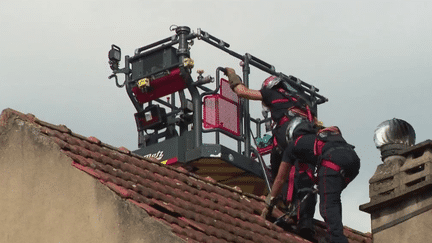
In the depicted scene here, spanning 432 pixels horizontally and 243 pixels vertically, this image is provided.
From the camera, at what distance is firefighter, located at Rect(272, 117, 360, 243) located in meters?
14.0

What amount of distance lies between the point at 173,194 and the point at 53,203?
1547 mm

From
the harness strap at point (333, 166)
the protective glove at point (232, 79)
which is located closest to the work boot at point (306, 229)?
the harness strap at point (333, 166)

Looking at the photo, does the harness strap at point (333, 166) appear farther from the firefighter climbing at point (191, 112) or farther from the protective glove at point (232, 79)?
the firefighter climbing at point (191, 112)

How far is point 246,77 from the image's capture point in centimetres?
2727

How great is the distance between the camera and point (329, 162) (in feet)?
46.9

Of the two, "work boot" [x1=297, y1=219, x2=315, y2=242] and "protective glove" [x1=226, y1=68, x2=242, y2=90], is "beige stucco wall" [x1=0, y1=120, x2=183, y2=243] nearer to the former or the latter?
"work boot" [x1=297, y1=219, x2=315, y2=242]

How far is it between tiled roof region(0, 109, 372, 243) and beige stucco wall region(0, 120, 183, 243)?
114mm

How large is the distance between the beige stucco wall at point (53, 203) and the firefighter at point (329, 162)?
2537mm

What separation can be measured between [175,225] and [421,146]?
3259 millimetres

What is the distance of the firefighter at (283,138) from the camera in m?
14.9

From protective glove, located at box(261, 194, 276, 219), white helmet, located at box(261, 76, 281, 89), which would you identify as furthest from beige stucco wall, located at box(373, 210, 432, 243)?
white helmet, located at box(261, 76, 281, 89)

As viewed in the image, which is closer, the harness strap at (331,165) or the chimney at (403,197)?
the chimney at (403,197)

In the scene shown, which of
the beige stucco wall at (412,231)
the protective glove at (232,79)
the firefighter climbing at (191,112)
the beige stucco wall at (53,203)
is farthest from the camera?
the firefighter climbing at (191,112)

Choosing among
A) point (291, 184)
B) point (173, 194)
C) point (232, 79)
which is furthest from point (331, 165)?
point (232, 79)
